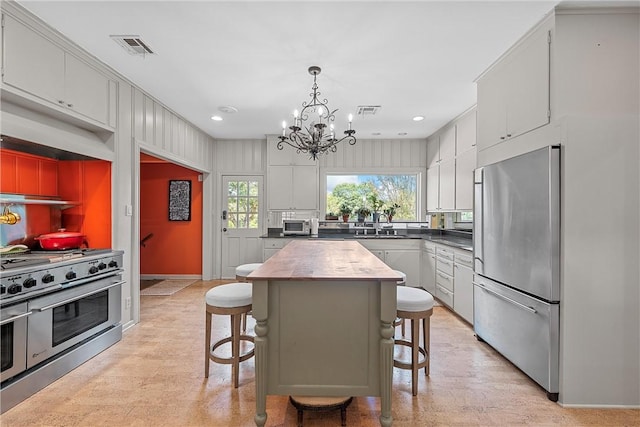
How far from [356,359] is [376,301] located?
0.35 metres

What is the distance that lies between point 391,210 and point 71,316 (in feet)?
15.1

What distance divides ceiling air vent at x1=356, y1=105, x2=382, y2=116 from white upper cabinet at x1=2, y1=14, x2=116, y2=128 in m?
2.68

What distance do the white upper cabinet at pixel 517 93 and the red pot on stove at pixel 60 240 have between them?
12.5 feet

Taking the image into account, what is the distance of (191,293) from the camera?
15.6ft

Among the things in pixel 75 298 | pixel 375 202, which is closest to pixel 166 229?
pixel 75 298

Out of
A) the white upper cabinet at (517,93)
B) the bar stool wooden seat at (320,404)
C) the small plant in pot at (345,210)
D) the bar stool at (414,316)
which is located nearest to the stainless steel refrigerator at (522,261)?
the white upper cabinet at (517,93)

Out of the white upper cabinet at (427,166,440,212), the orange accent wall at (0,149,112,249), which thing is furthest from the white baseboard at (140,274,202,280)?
the white upper cabinet at (427,166,440,212)

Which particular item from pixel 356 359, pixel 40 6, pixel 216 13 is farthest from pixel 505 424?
pixel 40 6

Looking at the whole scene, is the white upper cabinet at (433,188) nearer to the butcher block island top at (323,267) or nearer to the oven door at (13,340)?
the butcher block island top at (323,267)

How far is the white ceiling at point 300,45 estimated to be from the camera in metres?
2.06

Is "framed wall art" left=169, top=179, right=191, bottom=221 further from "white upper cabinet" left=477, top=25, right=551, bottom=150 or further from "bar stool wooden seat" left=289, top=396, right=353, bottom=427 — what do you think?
"white upper cabinet" left=477, top=25, right=551, bottom=150

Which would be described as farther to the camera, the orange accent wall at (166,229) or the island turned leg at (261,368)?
the orange accent wall at (166,229)

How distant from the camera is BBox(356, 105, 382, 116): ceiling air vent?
3885 millimetres

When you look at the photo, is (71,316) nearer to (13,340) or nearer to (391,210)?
(13,340)
